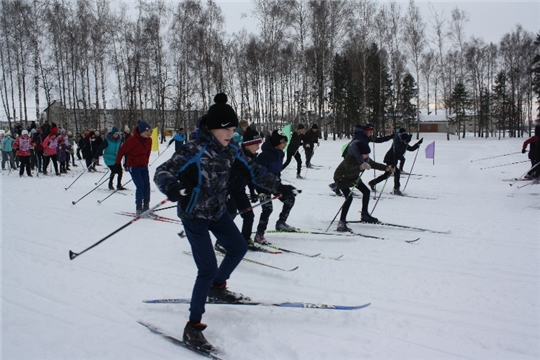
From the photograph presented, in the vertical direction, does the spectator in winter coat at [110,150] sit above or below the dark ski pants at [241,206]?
above

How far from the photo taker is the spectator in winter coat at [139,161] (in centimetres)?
728

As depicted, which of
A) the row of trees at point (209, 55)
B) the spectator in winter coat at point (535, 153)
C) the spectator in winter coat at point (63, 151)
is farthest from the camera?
the row of trees at point (209, 55)

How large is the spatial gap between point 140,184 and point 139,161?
1.46 ft

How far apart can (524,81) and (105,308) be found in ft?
162

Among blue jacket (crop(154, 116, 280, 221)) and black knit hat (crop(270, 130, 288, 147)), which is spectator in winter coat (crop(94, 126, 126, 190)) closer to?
black knit hat (crop(270, 130, 288, 147))

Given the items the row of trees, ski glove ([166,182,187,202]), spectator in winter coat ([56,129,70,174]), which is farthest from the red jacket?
the row of trees

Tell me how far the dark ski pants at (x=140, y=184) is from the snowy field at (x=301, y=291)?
0.49 meters

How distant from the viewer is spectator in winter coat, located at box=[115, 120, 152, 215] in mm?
7277

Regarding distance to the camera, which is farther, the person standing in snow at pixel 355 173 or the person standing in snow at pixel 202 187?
the person standing in snow at pixel 355 173

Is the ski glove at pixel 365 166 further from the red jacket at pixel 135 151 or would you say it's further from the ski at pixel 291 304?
the red jacket at pixel 135 151

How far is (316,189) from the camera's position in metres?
10.5

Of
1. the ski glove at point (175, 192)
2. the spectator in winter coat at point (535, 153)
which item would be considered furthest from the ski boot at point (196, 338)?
the spectator in winter coat at point (535, 153)

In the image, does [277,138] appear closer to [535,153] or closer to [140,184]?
[140,184]

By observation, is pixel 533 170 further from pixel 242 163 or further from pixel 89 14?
pixel 89 14
